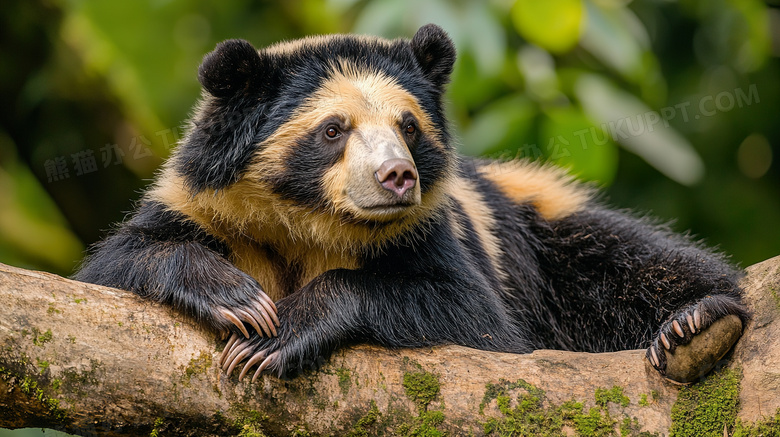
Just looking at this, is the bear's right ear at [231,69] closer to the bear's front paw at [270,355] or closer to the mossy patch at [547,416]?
the bear's front paw at [270,355]

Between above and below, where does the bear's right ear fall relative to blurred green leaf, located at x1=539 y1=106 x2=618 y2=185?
below

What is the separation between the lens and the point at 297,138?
558 cm

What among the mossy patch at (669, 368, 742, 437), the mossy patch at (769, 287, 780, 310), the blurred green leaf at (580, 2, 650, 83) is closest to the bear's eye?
the blurred green leaf at (580, 2, 650, 83)

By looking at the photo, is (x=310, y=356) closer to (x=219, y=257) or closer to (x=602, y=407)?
(x=219, y=257)

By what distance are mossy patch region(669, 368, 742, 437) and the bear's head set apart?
205cm

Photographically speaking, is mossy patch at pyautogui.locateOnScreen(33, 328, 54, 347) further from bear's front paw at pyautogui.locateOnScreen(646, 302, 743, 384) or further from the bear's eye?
bear's front paw at pyautogui.locateOnScreen(646, 302, 743, 384)

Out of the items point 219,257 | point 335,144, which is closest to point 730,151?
point 335,144

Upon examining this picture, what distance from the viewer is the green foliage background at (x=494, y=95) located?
712 centimetres

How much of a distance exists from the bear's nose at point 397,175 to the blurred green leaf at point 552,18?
220 centimetres

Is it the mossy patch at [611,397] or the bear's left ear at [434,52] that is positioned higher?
the bear's left ear at [434,52]

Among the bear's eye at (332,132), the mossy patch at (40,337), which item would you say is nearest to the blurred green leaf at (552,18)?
the bear's eye at (332,132)

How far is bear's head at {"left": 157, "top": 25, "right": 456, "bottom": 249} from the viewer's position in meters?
5.46

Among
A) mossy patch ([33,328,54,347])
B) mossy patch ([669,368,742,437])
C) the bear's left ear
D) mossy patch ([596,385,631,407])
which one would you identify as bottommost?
mossy patch ([33,328,54,347])

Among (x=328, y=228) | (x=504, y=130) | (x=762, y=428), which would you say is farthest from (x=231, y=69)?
(x=762, y=428)
